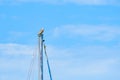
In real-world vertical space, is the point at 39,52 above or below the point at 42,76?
above

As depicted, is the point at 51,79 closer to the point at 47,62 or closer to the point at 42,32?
the point at 47,62

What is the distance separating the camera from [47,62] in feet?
529

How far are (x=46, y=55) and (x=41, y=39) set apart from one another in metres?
5.50

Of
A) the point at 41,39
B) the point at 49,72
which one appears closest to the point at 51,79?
the point at 49,72

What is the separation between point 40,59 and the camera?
16012cm

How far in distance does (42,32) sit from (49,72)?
42.5 feet

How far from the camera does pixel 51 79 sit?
16125 cm

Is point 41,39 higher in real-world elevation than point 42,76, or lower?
higher

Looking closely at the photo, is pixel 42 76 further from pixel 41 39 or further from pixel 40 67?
pixel 41 39

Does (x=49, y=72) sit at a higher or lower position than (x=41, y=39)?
lower

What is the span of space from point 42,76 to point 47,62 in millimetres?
6996

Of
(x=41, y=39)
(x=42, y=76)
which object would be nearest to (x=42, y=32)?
(x=41, y=39)

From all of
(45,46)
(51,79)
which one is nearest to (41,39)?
(45,46)

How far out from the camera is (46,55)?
164 meters
